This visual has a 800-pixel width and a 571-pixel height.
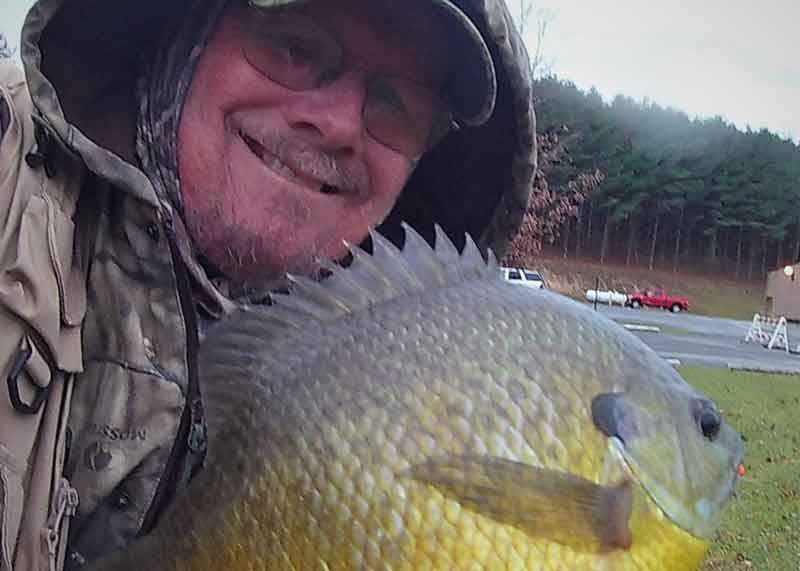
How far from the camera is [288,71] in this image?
1.57m

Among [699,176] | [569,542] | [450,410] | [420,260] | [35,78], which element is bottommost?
[569,542]

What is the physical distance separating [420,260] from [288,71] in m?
0.65

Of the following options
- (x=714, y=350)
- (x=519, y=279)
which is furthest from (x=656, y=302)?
(x=519, y=279)

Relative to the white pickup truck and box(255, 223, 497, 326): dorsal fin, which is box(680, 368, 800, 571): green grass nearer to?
the white pickup truck

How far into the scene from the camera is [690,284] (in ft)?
152

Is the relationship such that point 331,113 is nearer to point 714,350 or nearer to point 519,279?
point 519,279

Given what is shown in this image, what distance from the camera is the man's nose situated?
61.6 inches

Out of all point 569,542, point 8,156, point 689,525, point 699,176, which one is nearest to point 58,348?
point 8,156

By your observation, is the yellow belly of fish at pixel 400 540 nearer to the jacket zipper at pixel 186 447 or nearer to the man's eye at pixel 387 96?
the jacket zipper at pixel 186 447

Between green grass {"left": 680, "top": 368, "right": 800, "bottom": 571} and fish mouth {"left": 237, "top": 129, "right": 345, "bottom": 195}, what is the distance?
1.02 metres

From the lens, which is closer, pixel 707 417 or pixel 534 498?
pixel 534 498

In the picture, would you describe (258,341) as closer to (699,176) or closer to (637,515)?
(637,515)

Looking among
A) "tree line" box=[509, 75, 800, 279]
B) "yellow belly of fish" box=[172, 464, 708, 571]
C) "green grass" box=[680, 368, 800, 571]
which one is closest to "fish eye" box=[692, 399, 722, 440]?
"yellow belly of fish" box=[172, 464, 708, 571]

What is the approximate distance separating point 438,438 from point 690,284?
48129mm
